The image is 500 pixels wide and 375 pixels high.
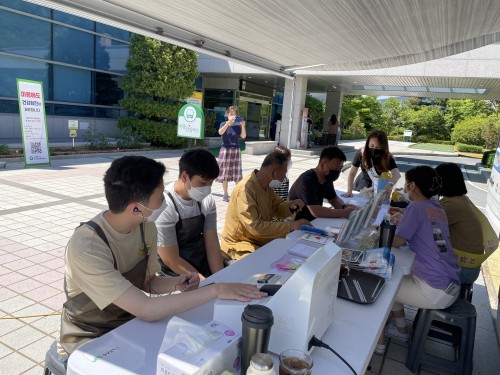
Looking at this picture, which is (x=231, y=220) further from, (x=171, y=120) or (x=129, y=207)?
(x=171, y=120)

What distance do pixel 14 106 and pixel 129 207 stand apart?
11.8 m

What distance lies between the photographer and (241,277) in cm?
187

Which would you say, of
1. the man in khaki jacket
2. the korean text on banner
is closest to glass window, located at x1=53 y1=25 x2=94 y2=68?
the korean text on banner

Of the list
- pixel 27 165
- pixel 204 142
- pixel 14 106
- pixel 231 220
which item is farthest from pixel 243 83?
pixel 231 220

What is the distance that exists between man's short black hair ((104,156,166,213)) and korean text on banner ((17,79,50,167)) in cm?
763

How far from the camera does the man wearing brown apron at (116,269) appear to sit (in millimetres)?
1376

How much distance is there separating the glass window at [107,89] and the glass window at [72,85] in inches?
12.7

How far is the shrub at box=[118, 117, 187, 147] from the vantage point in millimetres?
12930

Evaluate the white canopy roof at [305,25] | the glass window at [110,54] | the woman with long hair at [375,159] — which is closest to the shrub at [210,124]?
the glass window at [110,54]

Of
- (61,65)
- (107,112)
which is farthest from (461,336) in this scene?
(107,112)

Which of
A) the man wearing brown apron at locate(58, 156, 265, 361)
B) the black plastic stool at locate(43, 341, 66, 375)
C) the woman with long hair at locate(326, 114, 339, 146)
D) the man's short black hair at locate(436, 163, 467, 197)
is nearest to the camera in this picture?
the man wearing brown apron at locate(58, 156, 265, 361)

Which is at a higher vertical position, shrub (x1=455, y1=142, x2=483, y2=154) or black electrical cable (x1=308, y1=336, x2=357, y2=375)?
shrub (x1=455, y1=142, x2=483, y2=154)

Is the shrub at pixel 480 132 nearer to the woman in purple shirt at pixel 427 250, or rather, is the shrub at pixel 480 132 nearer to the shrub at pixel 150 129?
the shrub at pixel 150 129

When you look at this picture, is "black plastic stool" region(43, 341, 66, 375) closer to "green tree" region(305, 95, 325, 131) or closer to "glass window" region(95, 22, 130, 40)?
"glass window" region(95, 22, 130, 40)
